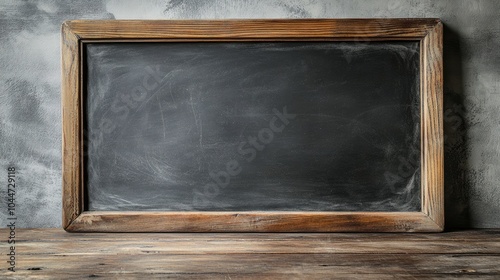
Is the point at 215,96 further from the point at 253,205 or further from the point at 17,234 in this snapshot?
the point at 17,234

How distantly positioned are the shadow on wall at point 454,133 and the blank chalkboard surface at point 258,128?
13cm

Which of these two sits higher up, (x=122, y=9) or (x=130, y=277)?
(x=122, y=9)

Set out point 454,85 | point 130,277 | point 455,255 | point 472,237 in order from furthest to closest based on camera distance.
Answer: point 454,85 → point 472,237 → point 455,255 → point 130,277

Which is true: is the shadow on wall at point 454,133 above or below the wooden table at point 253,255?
above

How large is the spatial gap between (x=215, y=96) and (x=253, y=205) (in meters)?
0.38

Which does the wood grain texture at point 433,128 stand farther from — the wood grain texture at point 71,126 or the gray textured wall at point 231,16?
the wood grain texture at point 71,126

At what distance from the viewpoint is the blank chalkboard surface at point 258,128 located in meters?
1.34

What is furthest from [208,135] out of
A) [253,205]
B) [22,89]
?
[22,89]

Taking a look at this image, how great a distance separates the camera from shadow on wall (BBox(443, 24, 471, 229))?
1383 mm

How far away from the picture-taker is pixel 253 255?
1052mm

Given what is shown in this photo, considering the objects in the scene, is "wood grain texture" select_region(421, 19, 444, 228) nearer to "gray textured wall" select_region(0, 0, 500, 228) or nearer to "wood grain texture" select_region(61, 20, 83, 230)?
"gray textured wall" select_region(0, 0, 500, 228)

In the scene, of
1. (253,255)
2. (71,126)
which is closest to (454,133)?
(253,255)

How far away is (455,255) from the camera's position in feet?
3.44

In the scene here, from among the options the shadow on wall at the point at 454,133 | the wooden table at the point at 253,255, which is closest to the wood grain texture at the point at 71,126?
the wooden table at the point at 253,255
